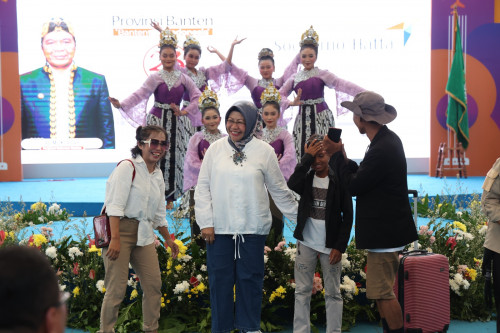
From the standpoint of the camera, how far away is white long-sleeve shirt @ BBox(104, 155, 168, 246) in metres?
2.74

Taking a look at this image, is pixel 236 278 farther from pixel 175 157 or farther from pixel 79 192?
pixel 79 192

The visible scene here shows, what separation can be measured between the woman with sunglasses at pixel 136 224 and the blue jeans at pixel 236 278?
29cm

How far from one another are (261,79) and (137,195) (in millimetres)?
3885

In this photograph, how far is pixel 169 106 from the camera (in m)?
6.05

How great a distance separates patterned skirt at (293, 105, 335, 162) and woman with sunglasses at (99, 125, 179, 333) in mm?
3269

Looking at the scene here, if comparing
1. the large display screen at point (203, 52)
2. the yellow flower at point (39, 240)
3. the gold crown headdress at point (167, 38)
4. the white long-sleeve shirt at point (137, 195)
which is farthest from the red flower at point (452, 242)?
the large display screen at point (203, 52)

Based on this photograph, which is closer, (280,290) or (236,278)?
(236,278)

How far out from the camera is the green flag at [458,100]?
356 inches

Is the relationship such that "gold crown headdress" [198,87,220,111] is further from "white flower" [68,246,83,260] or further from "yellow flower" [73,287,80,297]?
"yellow flower" [73,287,80,297]

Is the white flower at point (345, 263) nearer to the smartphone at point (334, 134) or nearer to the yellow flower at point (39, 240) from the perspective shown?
the smartphone at point (334, 134)

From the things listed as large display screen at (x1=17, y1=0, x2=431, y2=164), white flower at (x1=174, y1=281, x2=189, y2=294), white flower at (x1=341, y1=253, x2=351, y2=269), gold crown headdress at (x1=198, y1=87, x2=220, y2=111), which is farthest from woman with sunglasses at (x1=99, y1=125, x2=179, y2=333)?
large display screen at (x1=17, y1=0, x2=431, y2=164)

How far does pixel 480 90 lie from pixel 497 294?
7645 mm

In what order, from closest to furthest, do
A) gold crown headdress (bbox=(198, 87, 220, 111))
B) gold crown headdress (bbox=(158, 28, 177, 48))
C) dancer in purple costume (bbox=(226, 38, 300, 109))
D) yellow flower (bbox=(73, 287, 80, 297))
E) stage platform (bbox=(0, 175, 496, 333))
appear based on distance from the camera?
yellow flower (bbox=(73, 287, 80, 297))
gold crown headdress (bbox=(198, 87, 220, 111))
gold crown headdress (bbox=(158, 28, 177, 48))
stage platform (bbox=(0, 175, 496, 333))
dancer in purple costume (bbox=(226, 38, 300, 109))

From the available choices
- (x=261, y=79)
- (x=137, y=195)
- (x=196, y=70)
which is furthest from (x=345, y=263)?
(x=196, y=70)
